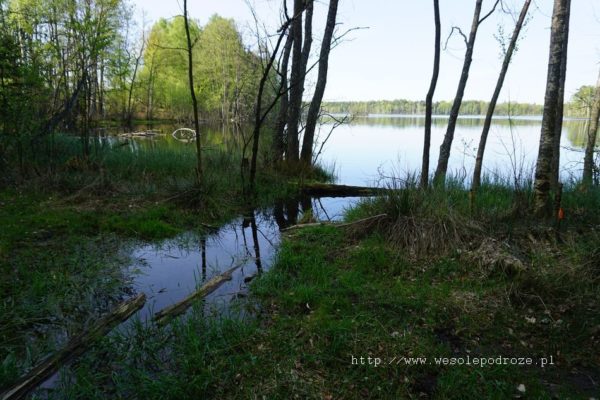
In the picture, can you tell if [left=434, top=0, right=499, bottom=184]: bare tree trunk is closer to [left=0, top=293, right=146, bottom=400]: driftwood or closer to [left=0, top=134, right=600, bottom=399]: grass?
[left=0, top=134, right=600, bottom=399]: grass

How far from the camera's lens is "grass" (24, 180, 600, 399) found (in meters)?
2.71

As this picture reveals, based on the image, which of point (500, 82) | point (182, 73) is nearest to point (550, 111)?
point (500, 82)

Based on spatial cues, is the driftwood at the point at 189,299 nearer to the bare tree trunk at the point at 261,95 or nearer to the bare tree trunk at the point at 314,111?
the bare tree trunk at the point at 261,95

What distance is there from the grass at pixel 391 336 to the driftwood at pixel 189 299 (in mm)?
186

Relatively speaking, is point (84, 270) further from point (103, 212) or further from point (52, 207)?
point (52, 207)

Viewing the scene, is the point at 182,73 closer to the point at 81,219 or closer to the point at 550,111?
the point at 81,219

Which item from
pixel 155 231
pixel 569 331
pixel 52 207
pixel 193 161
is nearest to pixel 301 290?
pixel 569 331

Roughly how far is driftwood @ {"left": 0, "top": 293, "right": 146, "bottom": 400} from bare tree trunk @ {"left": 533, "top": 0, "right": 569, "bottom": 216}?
5.44m

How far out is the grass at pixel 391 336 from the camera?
107 inches

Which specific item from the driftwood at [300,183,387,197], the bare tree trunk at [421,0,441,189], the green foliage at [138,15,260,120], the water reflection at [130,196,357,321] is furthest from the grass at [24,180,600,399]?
the green foliage at [138,15,260,120]

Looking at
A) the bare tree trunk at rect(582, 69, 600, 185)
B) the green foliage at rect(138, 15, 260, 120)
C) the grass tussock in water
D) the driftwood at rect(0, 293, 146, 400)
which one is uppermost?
the green foliage at rect(138, 15, 260, 120)

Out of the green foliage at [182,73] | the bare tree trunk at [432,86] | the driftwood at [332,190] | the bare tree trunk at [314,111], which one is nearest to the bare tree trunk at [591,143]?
the bare tree trunk at [432,86]

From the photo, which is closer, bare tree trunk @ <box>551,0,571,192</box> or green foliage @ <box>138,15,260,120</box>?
bare tree trunk @ <box>551,0,571,192</box>

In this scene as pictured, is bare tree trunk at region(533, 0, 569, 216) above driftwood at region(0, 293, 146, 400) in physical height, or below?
above
